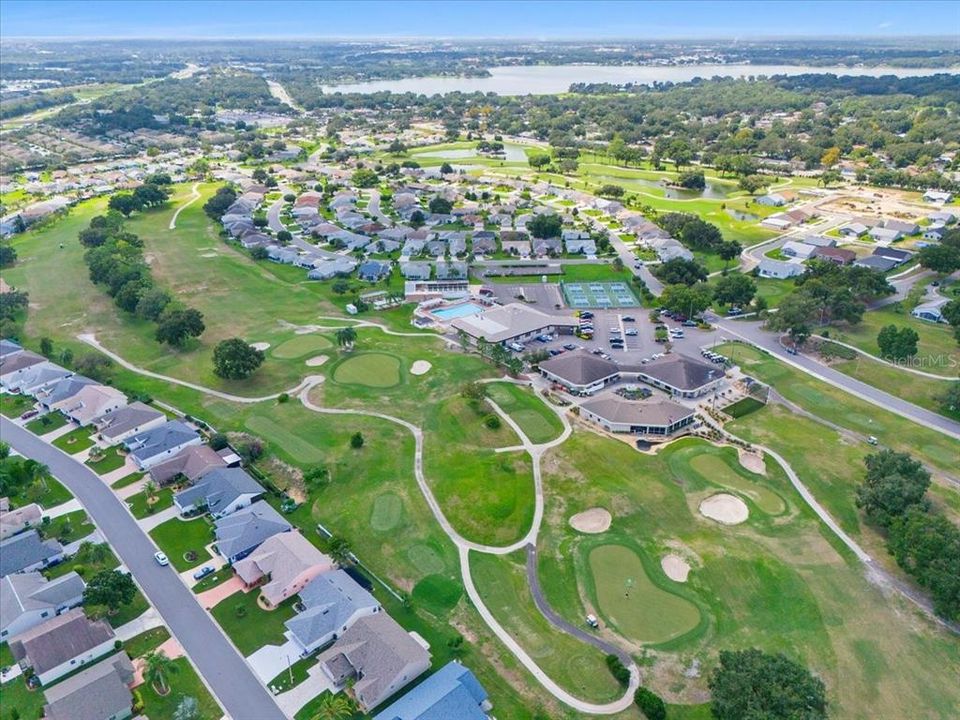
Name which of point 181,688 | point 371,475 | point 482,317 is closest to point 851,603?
point 371,475

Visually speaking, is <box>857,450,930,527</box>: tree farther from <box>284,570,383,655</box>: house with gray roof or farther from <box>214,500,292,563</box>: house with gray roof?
<box>214,500,292,563</box>: house with gray roof

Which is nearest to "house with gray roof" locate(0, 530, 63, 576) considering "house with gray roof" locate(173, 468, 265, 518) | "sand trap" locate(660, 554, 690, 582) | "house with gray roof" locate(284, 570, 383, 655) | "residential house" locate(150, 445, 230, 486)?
"house with gray roof" locate(173, 468, 265, 518)

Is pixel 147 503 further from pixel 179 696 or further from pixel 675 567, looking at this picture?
pixel 675 567

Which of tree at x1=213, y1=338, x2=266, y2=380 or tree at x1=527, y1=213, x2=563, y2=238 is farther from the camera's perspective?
tree at x1=527, y1=213, x2=563, y2=238

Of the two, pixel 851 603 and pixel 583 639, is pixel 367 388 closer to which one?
pixel 583 639

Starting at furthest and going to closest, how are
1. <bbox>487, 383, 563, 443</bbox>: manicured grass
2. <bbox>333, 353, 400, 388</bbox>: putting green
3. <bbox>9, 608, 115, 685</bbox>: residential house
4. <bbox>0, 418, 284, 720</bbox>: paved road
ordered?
<bbox>333, 353, 400, 388</bbox>: putting green, <bbox>487, 383, 563, 443</bbox>: manicured grass, <bbox>9, 608, 115, 685</bbox>: residential house, <bbox>0, 418, 284, 720</bbox>: paved road

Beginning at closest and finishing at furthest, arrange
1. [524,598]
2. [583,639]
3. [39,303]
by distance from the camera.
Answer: [583,639] < [524,598] < [39,303]
